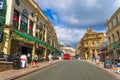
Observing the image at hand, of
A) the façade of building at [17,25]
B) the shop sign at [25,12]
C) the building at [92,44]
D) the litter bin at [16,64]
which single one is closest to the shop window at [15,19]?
the façade of building at [17,25]

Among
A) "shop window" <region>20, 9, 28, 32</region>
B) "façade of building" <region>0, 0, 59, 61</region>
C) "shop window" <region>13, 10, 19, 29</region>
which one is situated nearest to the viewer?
"façade of building" <region>0, 0, 59, 61</region>

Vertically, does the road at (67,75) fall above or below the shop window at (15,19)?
below

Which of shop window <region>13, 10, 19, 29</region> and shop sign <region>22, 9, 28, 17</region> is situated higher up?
shop sign <region>22, 9, 28, 17</region>

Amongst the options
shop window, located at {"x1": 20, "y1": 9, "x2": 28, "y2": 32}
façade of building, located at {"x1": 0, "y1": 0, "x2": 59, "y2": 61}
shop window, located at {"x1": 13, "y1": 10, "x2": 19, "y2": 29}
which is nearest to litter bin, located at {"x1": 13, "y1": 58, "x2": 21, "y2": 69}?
façade of building, located at {"x1": 0, "y1": 0, "x2": 59, "y2": 61}

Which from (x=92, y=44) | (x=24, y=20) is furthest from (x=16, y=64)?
(x=92, y=44)

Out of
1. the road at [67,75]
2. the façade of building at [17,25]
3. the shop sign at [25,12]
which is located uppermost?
the shop sign at [25,12]

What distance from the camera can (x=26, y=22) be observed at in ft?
96.4

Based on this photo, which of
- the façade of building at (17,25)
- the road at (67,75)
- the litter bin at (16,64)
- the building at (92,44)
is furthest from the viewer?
the building at (92,44)

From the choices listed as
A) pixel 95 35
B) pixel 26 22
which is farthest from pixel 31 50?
pixel 95 35

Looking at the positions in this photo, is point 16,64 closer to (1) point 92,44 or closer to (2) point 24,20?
(2) point 24,20

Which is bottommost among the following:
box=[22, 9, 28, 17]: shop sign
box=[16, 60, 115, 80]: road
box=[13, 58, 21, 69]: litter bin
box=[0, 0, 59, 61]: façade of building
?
box=[16, 60, 115, 80]: road

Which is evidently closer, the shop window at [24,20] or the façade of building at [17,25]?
the façade of building at [17,25]

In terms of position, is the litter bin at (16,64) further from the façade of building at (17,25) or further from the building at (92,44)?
the building at (92,44)

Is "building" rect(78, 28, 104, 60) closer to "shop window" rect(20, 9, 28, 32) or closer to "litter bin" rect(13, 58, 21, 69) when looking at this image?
"shop window" rect(20, 9, 28, 32)
